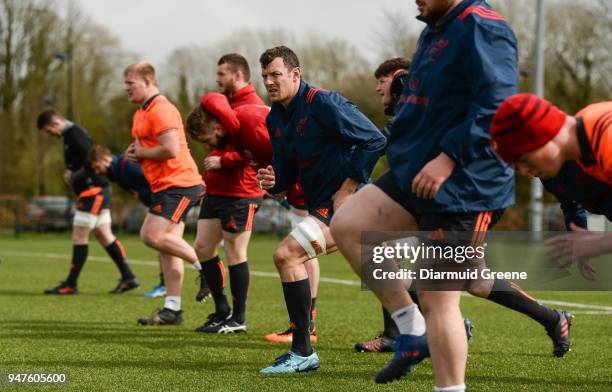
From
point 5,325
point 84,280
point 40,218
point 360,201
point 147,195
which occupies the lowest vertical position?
point 40,218

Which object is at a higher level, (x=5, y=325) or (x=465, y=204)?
(x=465, y=204)

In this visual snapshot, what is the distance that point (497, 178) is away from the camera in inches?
159

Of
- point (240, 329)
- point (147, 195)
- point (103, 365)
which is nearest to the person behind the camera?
point (103, 365)

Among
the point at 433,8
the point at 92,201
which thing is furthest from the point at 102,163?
the point at 433,8

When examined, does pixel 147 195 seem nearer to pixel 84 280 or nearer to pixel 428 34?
pixel 84 280

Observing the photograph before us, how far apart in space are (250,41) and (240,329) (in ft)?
142

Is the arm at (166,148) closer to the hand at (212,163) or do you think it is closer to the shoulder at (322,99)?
the hand at (212,163)

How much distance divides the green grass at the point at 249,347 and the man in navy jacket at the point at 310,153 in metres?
0.53

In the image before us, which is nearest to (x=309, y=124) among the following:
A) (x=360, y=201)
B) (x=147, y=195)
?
(x=360, y=201)

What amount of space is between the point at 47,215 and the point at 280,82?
29374mm

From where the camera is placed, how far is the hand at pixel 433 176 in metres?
3.89

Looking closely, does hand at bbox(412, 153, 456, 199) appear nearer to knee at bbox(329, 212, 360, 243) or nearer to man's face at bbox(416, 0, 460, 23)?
knee at bbox(329, 212, 360, 243)

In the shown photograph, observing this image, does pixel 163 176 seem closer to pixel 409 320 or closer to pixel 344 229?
pixel 344 229

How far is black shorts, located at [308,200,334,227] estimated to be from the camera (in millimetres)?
5957
